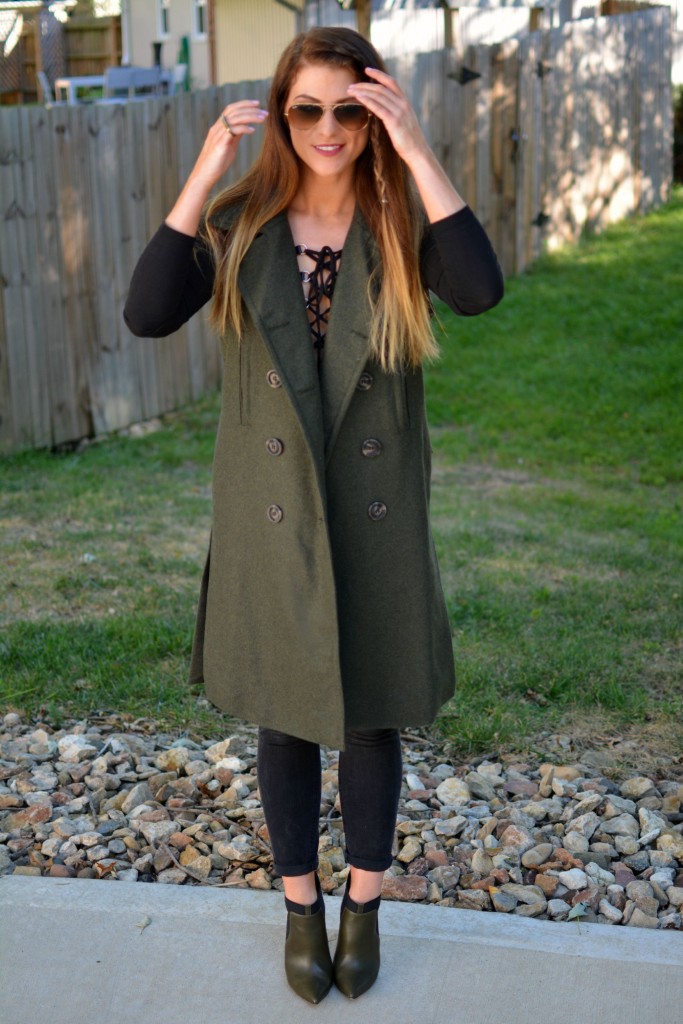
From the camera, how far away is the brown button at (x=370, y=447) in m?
2.42

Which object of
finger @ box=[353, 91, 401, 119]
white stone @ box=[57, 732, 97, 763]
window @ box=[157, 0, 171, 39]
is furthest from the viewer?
window @ box=[157, 0, 171, 39]

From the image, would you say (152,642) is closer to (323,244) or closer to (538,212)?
(323,244)

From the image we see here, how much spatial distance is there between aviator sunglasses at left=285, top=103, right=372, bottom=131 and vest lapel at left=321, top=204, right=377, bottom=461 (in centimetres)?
19

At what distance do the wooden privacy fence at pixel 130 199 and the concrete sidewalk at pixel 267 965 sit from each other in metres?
4.63

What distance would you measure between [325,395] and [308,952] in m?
1.19

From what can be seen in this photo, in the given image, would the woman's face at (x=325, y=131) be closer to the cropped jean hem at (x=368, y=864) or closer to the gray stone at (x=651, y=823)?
the cropped jean hem at (x=368, y=864)

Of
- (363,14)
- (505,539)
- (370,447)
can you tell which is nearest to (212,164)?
(370,447)

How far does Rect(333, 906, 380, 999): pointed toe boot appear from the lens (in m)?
2.56

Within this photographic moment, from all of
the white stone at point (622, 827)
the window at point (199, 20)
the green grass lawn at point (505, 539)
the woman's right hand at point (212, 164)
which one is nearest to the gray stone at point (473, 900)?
the white stone at point (622, 827)

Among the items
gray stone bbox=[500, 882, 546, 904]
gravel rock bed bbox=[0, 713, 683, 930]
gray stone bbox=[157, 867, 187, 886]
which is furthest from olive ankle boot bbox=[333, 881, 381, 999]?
gray stone bbox=[157, 867, 187, 886]

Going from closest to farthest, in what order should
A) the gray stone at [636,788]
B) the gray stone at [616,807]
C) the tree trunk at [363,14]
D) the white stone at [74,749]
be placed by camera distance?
the gray stone at [616,807] → the gray stone at [636,788] → the white stone at [74,749] → the tree trunk at [363,14]

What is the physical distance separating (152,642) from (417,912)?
1.86m

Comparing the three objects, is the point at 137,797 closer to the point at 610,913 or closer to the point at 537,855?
the point at 537,855

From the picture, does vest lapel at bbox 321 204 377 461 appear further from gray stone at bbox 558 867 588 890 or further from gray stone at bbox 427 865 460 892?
gray stone at bbox 558 867 588 890
